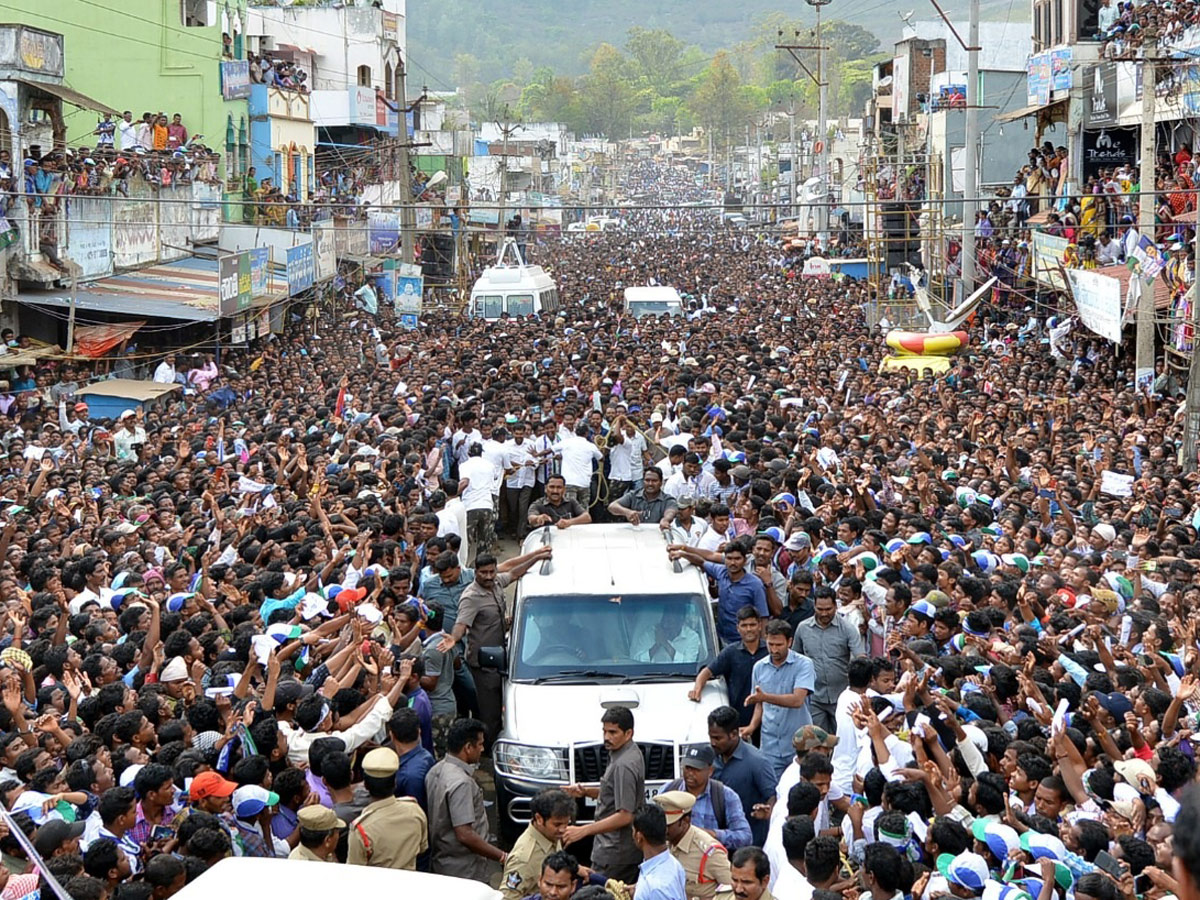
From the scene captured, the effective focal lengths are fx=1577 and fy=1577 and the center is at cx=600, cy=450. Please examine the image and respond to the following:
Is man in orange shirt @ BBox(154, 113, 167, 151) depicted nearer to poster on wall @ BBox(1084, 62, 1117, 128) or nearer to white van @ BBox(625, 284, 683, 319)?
white van @ BBox(625, 284, 683, 319)

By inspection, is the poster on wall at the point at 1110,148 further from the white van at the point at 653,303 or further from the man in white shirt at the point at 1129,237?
the white van at the point at 653,303

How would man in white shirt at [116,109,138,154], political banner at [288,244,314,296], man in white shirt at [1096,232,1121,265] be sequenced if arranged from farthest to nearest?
political banner at [288,244,314,296], man in white shirt at [116,109,138,154], man in white shirt at [1096,232,1121,265]

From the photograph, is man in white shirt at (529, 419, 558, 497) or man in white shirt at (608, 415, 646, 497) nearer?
man in white shirt at (608, 415, 646, 497)

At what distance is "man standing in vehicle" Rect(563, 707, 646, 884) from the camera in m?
6.97

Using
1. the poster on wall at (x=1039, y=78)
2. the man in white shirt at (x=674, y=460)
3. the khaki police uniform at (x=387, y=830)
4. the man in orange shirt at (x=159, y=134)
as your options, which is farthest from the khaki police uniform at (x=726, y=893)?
the poster on wall at (x=1039, y=78)

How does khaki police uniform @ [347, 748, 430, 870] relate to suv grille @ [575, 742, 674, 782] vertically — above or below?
above

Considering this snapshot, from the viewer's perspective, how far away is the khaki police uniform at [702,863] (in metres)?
6.28

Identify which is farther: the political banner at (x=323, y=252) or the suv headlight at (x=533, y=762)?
Result: the political banner at (x=323, y=252)

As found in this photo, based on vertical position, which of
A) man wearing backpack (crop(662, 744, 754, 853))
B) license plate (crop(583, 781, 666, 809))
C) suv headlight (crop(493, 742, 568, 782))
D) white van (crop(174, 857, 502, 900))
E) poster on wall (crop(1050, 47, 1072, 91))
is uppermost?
poster on wall (crop(1050, 47, 1072, 91))

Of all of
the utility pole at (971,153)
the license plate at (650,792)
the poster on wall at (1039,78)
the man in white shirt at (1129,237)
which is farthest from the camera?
the poster on wall at (1039,78)

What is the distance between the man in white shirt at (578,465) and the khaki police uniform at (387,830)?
8990 mm

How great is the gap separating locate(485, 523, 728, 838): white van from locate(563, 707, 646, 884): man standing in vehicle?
0.67 m

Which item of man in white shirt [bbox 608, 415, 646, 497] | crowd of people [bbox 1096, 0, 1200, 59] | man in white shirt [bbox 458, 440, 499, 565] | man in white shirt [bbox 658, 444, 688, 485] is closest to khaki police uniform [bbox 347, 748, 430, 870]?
man in white shirt [bbox 658, 444, 688, 485]

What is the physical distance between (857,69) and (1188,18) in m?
161
